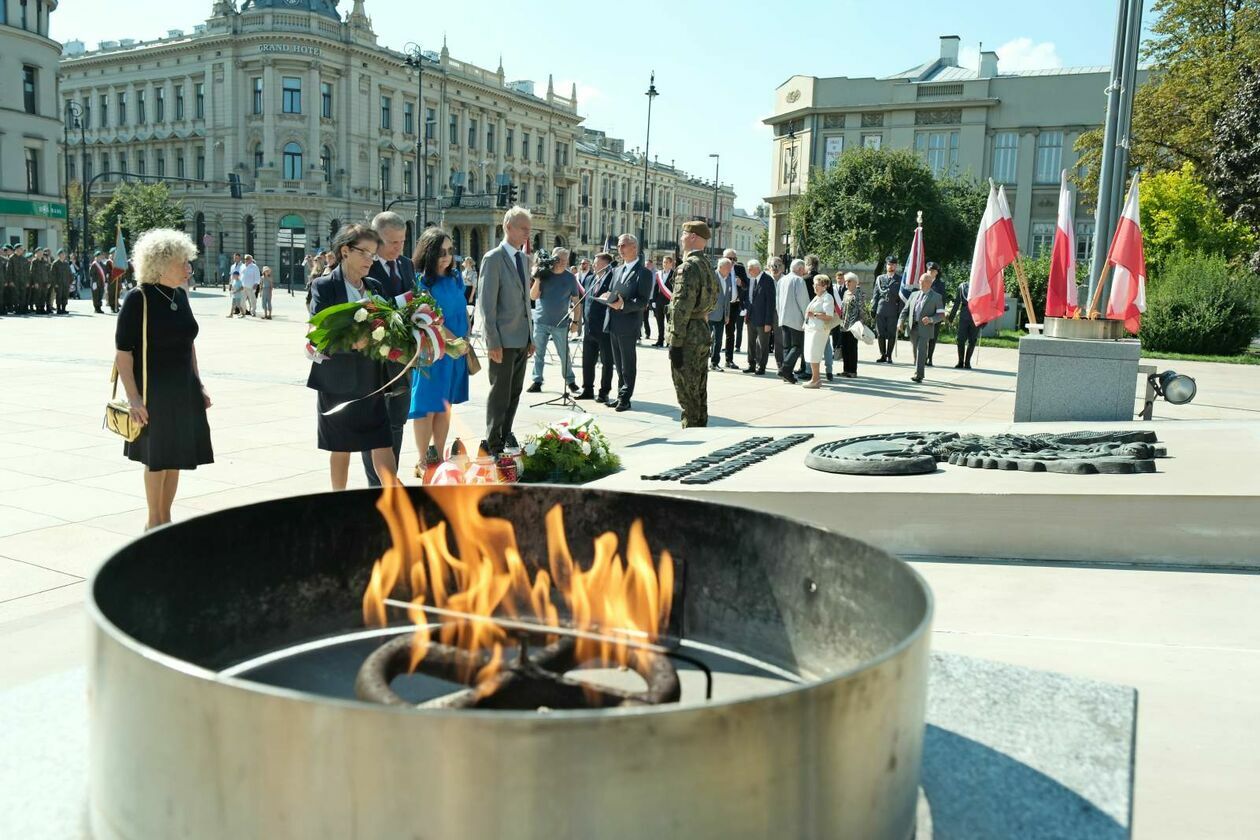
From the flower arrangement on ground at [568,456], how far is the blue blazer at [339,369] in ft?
3.70

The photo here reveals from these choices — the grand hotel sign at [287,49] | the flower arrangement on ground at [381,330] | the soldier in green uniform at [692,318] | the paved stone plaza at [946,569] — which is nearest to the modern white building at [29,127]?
the grand hotel sign at [287,49]

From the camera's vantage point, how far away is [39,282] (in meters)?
29.3

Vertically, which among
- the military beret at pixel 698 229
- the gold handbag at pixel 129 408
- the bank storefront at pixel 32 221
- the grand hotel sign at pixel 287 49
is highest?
the grand hotel sign at pixel 287 49

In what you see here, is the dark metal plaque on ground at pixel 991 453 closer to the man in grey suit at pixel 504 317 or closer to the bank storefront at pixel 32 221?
the man in grey suit at pixel 504 317

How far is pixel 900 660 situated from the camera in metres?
2.17

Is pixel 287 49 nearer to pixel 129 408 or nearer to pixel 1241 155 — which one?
pixel 1241 155

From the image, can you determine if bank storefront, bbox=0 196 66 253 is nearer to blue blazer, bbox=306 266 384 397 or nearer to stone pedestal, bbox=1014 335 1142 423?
blue blazer, bbox=306 266 384 397

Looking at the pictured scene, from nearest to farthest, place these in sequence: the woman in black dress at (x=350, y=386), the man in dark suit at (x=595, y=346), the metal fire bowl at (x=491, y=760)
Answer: the metal fire bowl at (x=491, y=760) → the woman in black dress at (x=350, y=386) → the man in dark suit at (x=595, y=346)

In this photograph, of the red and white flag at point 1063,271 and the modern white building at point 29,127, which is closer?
the red and white flag at point 1063,271

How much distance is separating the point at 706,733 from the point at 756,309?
1532 cm

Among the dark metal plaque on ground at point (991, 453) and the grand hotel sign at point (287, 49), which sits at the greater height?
the grand hotel sign at point (287, 49)

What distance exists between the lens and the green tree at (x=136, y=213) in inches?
2547

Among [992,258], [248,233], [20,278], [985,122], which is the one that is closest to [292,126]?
[248,233]

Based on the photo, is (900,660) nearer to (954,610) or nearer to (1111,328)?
(954,610)
